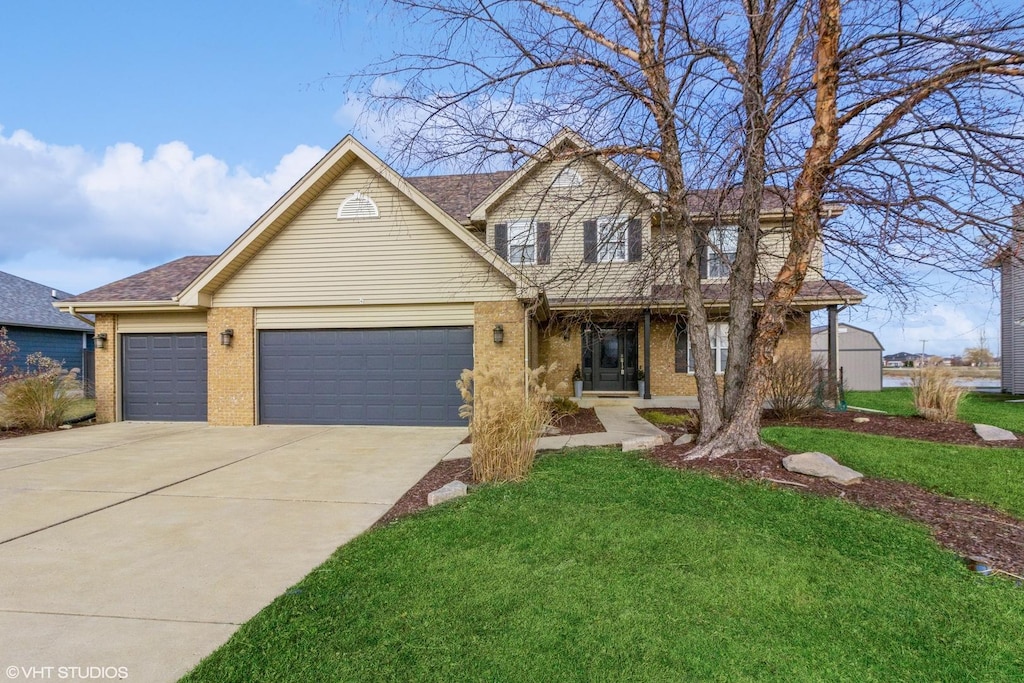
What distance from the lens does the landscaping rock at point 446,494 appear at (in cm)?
571

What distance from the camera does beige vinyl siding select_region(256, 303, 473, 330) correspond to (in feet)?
37.7

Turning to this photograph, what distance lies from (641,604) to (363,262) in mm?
9665

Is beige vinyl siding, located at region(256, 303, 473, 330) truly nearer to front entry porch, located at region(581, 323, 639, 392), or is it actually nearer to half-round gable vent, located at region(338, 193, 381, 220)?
half-round gable vent, located at region(338, 193, 381, 220)

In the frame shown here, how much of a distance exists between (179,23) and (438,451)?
8.94 m

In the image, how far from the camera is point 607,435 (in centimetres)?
944

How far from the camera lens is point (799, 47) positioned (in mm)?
6203

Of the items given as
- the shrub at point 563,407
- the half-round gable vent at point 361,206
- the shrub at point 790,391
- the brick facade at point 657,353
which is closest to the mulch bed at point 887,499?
the shrub at point 790,391

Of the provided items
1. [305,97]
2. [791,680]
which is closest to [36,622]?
[791,680]

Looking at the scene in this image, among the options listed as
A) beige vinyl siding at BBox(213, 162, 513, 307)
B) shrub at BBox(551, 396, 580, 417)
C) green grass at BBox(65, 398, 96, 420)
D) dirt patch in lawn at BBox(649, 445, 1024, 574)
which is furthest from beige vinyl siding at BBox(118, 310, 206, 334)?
dirt patch in lawn at BBox(649, 445, 1024, 574)

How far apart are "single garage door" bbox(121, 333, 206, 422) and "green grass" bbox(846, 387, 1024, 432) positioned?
54.1 ft

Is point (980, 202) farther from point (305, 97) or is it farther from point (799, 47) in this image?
point (305, 97)

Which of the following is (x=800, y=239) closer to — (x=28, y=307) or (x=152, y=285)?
(x=152, y=285)

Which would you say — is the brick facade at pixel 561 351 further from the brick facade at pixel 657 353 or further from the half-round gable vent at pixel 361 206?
the half-round gable vent at pixel 361 206

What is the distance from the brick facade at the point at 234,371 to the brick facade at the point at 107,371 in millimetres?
2716
